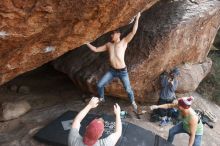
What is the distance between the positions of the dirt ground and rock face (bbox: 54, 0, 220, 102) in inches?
Answer: 18.4

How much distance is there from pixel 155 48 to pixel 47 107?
112 inches

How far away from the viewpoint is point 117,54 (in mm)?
7328

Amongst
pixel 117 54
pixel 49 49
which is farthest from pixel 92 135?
pixel 117 54

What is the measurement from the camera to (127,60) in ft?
28.1

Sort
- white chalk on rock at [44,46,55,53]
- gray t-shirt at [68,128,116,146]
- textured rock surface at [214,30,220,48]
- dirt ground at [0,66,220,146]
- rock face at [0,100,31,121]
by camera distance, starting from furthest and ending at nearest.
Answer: textured rock surface at [214,30,220,48], rock face at [0,100,31,121], dirt ground at [0,66,220,146], white chalk on rock at [44,46,55,53], gray t-shirt at [68,128,116,146]

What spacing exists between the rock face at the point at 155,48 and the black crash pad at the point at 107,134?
3.81 ft

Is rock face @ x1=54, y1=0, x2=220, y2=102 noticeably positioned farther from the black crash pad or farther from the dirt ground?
the black crash pad

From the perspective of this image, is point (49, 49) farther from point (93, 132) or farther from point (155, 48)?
point (155, 48)

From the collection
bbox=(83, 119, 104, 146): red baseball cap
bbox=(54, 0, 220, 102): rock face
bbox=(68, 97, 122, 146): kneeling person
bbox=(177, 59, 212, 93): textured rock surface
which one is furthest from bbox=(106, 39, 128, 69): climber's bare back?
bbox=(83, 119, 104, 146): red baseball cap

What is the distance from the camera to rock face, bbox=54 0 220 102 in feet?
27.7

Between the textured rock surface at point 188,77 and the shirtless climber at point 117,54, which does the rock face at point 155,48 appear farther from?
the shirtless climber at point 117,54

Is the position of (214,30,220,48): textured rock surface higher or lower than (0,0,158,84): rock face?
lower


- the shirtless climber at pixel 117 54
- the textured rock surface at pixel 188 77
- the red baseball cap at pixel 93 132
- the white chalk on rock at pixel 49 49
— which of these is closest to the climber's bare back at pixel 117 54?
the shirtless climber at pixel 117 54

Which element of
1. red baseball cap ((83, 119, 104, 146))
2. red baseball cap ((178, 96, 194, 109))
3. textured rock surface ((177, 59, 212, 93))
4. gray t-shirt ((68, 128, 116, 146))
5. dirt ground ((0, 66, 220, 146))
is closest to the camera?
red baseball cap ((83, 119, 104, 146))
